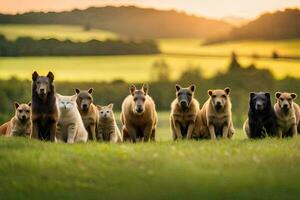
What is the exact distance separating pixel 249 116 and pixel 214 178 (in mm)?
6634

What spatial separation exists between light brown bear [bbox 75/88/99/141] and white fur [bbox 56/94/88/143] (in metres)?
1.13

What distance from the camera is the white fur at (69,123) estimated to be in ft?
69.3

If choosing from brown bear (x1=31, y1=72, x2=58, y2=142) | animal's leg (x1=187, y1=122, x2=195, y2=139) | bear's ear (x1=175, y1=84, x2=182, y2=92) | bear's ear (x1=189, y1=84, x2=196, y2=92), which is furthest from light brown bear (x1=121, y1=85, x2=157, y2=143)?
brown bear (x1=31, y1=72, x2=58, y2=142)

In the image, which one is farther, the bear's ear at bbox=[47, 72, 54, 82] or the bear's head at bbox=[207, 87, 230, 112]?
the bear's head at bbox=[207, 87, 230, 112]

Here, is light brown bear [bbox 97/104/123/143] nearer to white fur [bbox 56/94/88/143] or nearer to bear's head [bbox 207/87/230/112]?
white fur [bbox 56/94/88/143]

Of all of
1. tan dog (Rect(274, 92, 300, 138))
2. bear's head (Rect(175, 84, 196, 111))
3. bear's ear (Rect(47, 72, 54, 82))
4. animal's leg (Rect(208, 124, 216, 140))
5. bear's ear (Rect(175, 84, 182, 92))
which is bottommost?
animal's leg (Rect(208, 124, 216, 140))

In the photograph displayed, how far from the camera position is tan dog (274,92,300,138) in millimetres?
22900

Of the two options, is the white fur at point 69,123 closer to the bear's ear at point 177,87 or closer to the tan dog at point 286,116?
the bear's ear at point 177,87

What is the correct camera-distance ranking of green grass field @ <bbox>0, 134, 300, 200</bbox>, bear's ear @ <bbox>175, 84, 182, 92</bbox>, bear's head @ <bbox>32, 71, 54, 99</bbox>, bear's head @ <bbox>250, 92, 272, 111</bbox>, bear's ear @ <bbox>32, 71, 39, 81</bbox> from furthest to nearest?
bear's ear @ <bbox>175, 84, 182, 92</bbox> → bear's head @ <bbox>250, 92, 272, 111</bbox> → bear's ear @ <bbox>32, 71, 39, 81</bbox> → bear's head @ <bbox>32, 71, 54, 99</bbox> → green grass field @ <bbox>0, 134, 300, 200</bbox>

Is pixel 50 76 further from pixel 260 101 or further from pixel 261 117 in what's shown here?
pixel 261 117

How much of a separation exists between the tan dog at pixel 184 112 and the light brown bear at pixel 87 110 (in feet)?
7.17

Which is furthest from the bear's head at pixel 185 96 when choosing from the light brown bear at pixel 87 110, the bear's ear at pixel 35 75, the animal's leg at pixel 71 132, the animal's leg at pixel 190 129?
the bear's ear at pixel 35 75

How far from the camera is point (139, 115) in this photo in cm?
2238

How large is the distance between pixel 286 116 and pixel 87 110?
5368 mm
